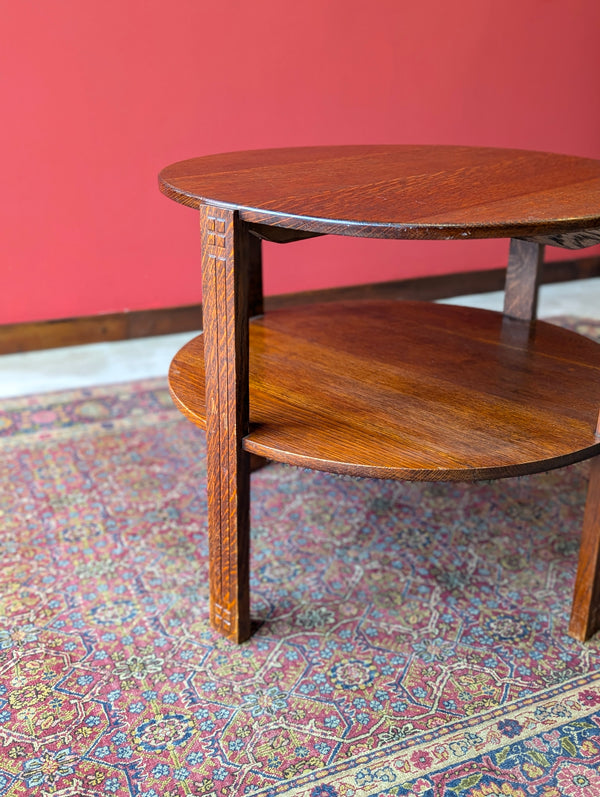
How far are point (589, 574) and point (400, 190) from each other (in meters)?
0.91

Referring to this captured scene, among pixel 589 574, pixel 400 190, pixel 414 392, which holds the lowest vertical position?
pixel 589 574

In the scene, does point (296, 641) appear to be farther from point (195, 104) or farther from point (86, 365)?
point (195, 104)

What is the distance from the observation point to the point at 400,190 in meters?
1.70

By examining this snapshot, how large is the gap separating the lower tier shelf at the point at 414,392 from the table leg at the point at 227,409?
8 centimetres

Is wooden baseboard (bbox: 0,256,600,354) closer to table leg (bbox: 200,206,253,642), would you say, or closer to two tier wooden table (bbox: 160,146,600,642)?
two tier wooden table (bbox: 160,146,600,642)

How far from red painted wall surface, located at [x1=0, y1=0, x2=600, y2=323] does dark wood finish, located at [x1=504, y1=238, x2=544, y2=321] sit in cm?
168

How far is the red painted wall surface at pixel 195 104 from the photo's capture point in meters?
3.22

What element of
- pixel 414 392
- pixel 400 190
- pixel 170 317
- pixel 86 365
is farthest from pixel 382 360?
pixel 170 317

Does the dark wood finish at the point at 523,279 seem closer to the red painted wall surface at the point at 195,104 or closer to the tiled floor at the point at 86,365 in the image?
the tiled floor at the point at 86,365

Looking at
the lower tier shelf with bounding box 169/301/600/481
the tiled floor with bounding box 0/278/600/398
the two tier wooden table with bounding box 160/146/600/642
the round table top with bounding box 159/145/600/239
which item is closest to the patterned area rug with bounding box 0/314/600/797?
the two tier wooden table with bounding box 160/146/600/642

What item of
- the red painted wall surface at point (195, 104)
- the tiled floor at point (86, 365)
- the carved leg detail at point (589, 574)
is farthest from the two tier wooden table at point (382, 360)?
the red painted wall surface at point (195, 104)

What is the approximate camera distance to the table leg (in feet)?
5.10

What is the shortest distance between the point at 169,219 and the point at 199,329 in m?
0.53

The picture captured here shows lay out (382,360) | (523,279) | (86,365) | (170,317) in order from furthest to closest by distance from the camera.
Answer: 1. (170,317)
2. (86,365)
3. (523,279)
4. (382,360)
